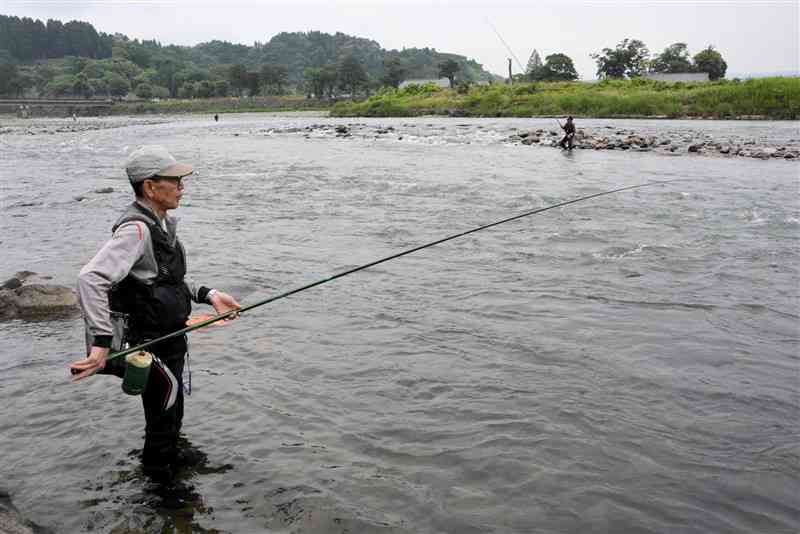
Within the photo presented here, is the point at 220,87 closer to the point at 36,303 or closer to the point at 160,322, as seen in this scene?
the point at 36,303

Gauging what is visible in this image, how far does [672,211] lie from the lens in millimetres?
13406

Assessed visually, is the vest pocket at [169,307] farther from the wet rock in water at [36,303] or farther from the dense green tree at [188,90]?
the dense green tree at [188,90]

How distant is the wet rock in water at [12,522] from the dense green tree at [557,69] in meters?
125

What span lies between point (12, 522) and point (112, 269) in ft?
4.35

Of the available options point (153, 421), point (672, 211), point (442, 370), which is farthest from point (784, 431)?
point (672, 211)

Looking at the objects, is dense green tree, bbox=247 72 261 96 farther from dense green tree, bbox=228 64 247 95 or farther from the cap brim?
the cap brim

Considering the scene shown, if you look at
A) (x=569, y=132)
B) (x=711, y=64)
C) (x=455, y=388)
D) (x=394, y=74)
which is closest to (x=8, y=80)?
(x=394, y=74)

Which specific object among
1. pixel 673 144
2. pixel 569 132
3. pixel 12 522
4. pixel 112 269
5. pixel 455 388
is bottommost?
pixel 455 388

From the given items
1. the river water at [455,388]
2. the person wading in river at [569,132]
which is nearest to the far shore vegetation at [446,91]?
the person wading in river at [569,132]

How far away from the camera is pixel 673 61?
383ft

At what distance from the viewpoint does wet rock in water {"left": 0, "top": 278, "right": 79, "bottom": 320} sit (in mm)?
7445

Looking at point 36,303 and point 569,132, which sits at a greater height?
point 569,132

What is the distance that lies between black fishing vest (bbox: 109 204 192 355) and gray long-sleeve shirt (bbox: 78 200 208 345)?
3 cm

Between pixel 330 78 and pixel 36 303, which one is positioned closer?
pixel 36 303
